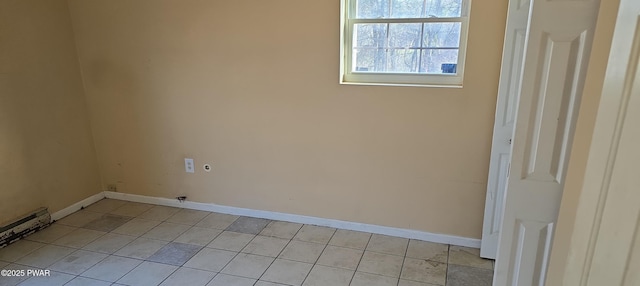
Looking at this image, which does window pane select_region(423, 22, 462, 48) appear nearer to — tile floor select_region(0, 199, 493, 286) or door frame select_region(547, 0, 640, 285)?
tile floor select_region(0, 199, 493, 286)

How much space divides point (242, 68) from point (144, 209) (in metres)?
1.58

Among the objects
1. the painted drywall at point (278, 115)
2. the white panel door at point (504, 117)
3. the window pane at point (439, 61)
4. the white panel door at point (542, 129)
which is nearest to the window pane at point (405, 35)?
the window pane at point (439, 61)

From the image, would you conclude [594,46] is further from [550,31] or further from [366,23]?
[366,23]

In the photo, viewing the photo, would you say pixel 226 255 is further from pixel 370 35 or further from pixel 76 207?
pixel 370 35

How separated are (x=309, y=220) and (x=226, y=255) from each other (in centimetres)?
72

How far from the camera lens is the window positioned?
7.81 ft

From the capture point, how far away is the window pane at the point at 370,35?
2.52 metres

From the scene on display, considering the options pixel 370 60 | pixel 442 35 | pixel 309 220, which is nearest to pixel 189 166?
pixel 309 220

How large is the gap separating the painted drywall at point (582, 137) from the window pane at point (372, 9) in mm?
1597

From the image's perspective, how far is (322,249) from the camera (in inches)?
102

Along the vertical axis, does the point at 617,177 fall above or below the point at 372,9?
below

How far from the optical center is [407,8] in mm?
Answer: 2428

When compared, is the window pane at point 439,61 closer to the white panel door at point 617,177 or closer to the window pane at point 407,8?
the window pane at point 407,8

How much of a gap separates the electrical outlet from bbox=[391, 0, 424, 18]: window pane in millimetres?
2012
